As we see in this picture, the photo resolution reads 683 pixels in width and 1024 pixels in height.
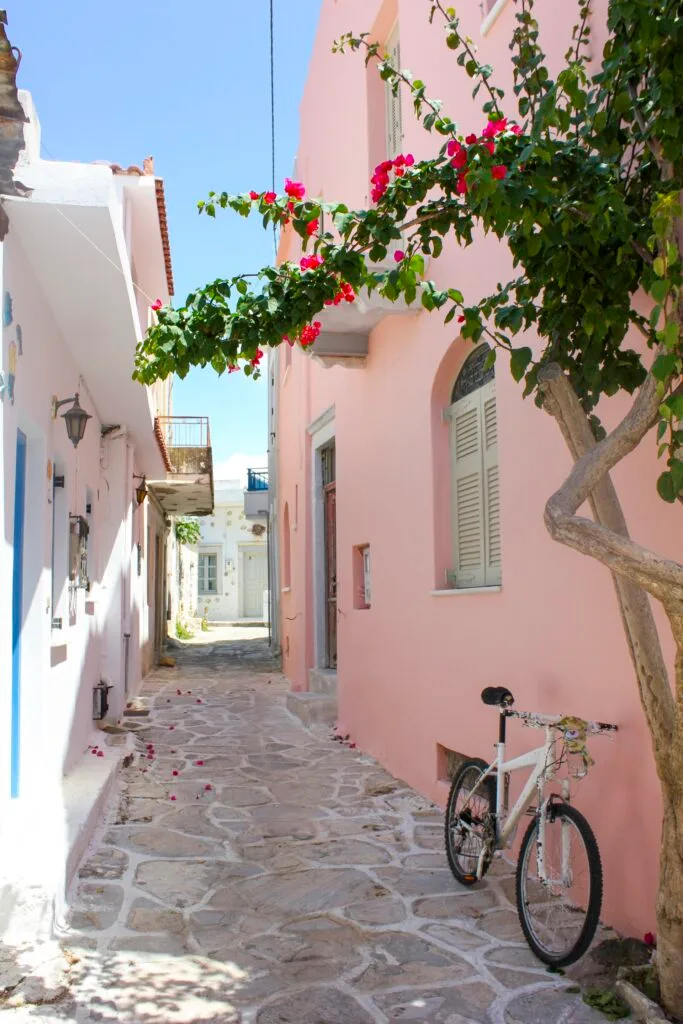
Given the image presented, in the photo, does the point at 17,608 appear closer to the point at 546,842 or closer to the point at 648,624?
the point at 546,842

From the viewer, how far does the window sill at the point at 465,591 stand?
5.64 m

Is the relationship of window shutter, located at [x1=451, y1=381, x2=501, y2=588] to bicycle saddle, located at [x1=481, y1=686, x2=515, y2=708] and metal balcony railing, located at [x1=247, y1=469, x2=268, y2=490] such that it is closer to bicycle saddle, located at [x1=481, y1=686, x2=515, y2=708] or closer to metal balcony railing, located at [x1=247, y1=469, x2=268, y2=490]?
bicycle saddle, located at [x1=481, y1=686, x2=515, y2=708]

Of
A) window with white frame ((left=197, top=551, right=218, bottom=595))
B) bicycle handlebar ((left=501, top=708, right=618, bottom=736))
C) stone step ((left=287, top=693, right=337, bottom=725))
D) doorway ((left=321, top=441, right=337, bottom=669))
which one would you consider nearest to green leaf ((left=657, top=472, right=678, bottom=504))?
bicycle handlebar ((left=501, top=708, right=618, bottom=736))

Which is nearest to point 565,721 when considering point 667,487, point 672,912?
point 672,912

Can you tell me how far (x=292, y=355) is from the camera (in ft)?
44.8

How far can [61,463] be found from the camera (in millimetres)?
7020

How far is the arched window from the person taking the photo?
6074 millimetres

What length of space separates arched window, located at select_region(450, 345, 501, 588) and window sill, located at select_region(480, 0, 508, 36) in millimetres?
1977

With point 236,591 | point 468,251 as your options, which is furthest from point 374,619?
point 236,591

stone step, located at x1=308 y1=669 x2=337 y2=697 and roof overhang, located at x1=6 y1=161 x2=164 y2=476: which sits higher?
roof overhang, located at x1=6 y1=161 x2=164 y2=476

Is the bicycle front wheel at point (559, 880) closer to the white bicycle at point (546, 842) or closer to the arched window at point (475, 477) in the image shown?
the white bicycle at point (546, 842)

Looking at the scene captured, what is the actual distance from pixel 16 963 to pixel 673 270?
3.73 metres

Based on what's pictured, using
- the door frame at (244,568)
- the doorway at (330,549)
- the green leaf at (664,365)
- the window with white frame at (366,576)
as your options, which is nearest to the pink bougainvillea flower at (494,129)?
the green leaf at (664,365)

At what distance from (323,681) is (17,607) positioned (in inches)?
230
